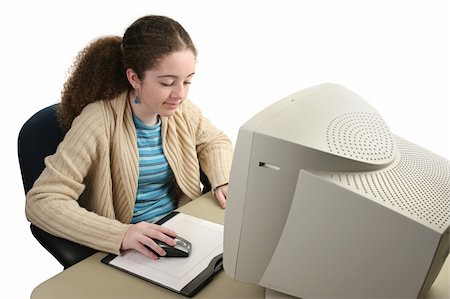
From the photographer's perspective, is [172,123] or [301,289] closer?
[301,289]

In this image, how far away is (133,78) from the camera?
1.51 metres

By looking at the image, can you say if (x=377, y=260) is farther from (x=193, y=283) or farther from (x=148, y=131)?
(x=148, y=131)

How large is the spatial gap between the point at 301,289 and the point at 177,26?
866 mm

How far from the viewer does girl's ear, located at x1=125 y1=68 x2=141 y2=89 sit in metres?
1.50

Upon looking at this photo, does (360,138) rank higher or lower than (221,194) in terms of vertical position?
higher

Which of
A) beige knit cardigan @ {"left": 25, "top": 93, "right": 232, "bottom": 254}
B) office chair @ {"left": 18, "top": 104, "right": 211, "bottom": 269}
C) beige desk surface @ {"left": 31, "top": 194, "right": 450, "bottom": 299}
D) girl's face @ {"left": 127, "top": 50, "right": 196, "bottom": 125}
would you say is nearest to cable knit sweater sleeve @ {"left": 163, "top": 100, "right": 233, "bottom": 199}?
beige knit cardigan @ {"left": 25, "top": 93, "right": 232, "bottom": 254}

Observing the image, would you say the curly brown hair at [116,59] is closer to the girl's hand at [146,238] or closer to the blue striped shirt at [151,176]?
the blue striped shirt at [151,176]

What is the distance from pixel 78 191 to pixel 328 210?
796mm

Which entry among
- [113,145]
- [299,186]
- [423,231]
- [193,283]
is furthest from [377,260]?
[113,145]

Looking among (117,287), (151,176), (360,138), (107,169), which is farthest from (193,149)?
(360,138)

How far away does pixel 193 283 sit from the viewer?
1181mm

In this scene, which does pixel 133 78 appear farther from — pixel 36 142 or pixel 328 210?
pixel 328 210

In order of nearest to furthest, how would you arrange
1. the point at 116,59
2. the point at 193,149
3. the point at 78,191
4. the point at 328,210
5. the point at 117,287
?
the point at 328,210, the point at 117,287, the point at 78,191, the point at 116,59, the point at 193,149

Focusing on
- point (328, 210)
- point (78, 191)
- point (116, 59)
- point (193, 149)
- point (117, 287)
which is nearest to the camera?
point (328, 210)
